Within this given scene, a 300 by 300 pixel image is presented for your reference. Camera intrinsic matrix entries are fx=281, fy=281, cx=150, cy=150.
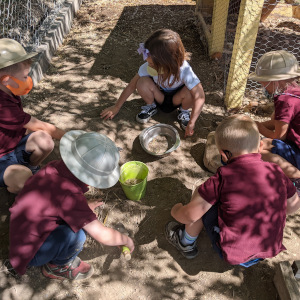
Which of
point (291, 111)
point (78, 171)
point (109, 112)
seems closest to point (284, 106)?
point (291, 111)

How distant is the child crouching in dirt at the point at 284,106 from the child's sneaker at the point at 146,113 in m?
1.35

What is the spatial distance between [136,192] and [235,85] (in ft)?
6.60

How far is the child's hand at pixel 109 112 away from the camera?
3.53 metres

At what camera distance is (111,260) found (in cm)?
241

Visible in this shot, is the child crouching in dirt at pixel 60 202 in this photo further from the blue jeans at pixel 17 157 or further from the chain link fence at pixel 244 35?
the chain link fence at pixel 244 35

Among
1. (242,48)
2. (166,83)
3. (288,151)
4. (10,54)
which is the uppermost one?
(10,54)

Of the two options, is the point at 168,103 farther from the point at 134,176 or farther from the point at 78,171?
the point at 78,171

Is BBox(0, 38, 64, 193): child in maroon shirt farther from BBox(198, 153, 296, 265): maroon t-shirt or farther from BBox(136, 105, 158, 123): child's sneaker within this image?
BBox(198, 153, 296, 265): maroon t-shirt

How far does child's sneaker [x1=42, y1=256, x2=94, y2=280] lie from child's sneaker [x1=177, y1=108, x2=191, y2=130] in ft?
6.43

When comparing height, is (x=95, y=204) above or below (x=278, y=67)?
below

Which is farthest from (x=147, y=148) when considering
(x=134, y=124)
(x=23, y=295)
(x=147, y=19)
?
(x=147, y=19)

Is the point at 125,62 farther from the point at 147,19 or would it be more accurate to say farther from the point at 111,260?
the point at 111,260

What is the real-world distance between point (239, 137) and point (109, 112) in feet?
6.66

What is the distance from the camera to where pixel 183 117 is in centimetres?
351
